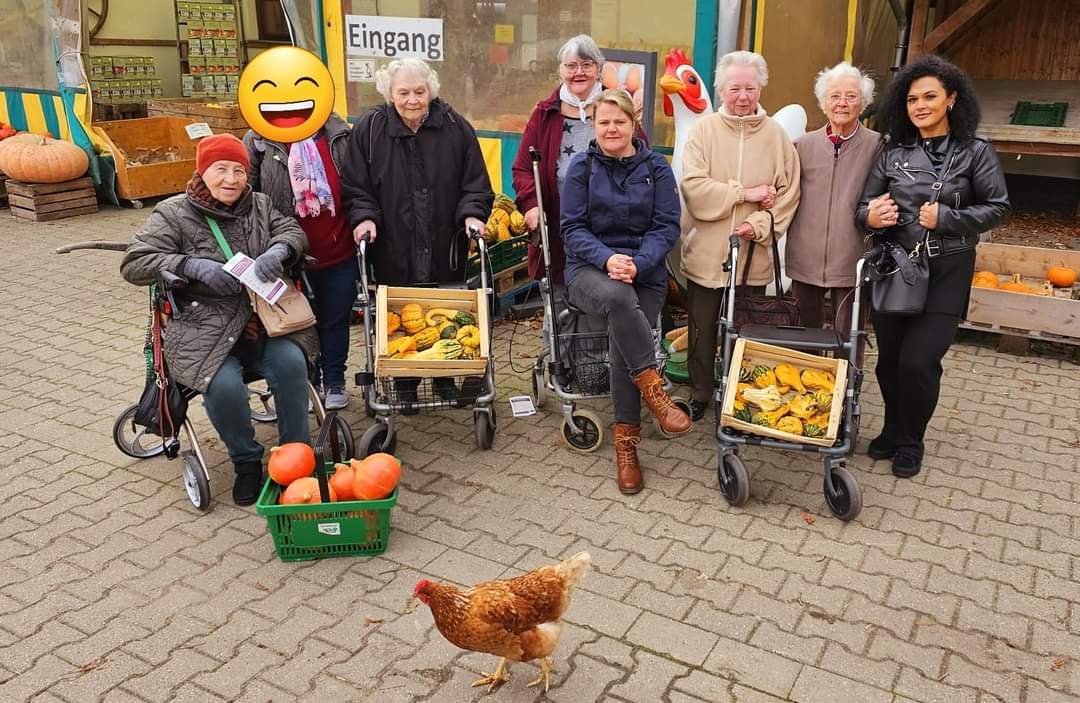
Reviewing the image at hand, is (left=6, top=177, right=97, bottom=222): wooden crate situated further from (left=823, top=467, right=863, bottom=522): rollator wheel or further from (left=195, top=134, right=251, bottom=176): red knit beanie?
(left=823, top=467, right=863, bottom=522): rollator wheel

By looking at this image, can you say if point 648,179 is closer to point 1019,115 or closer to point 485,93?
point 485,93

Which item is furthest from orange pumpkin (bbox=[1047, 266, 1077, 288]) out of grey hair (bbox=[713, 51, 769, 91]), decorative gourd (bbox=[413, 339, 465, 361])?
decorative gourd (bbox=[413, 339, 465, 361])

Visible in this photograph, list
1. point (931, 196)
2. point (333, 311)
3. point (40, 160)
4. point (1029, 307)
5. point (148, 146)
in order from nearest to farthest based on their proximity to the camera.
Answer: point (931, 196) → point (333, 311) → point (1029, 307) → point (40, 160) → point (148, 146)

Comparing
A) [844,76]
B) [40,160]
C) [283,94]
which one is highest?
[844,76]

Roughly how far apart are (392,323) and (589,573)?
1732 millimetres

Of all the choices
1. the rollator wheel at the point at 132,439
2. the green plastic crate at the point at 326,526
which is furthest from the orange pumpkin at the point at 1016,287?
the rollator wheel at the point at 132,439

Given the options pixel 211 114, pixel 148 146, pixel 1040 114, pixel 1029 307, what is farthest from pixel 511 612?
pixel 148 146

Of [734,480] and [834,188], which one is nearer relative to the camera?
[734,480]

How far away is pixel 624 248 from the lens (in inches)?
187

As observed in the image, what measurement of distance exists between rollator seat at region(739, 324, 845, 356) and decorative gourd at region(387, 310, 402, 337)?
181 centimetres

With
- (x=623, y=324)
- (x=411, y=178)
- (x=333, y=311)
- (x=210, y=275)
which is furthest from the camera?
(x=333, y=311)

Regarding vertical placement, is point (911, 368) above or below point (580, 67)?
below

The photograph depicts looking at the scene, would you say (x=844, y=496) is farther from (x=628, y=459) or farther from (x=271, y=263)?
(x=271, y=263)

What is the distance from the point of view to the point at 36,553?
4.16 m
